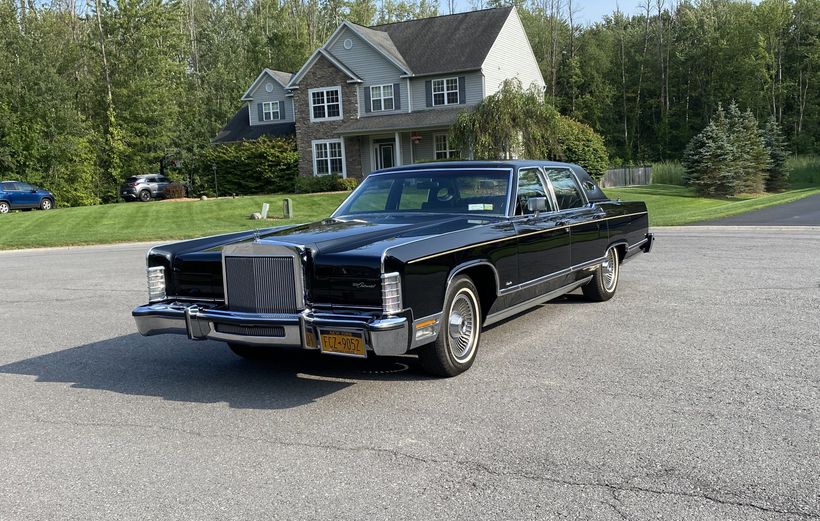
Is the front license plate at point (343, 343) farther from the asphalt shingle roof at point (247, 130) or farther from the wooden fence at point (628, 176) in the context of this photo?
the wooden fence at point (628, 176)

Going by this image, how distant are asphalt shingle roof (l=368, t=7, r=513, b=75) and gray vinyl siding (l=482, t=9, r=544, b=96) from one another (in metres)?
0.54

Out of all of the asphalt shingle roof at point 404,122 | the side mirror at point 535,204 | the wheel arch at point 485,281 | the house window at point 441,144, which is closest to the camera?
the wheel arch at point 485,281

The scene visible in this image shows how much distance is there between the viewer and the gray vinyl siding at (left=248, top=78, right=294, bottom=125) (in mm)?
43938

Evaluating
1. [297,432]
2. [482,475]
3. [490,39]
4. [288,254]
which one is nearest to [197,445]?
[297,432]

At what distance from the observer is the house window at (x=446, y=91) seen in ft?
118

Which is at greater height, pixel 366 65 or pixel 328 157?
pixel 366 65

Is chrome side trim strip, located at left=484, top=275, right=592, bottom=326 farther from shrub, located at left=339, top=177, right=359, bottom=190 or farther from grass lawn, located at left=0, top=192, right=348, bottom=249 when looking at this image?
shrub, located at left=339, top=177, right=359, bottom=190

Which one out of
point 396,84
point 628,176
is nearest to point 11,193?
point 396,84

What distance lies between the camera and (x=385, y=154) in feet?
126

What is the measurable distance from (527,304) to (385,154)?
107 feet

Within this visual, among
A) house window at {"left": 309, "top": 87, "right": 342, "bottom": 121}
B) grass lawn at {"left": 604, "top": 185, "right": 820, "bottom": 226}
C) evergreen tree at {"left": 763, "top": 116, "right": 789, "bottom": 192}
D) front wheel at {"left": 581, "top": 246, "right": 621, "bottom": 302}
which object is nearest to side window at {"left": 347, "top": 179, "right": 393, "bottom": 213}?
front wheel at {"left": 581, "top": 246, "right": 621, "bottom": 302}

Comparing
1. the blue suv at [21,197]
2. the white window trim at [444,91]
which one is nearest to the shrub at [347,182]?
the white window trim at [444,91]

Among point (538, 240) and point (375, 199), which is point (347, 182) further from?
point (538, 240)

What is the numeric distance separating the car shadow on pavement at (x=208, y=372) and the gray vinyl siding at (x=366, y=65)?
31443 mm
